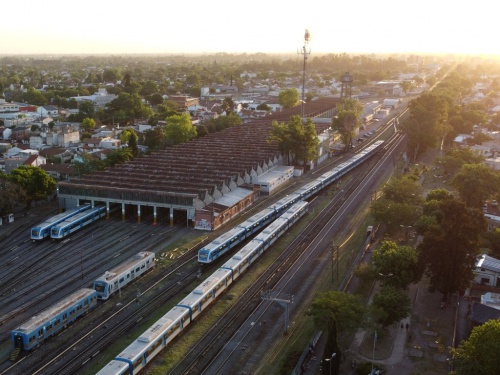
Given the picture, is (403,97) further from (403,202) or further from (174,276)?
(174,276)

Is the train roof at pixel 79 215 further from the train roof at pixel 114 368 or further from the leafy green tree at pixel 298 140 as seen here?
the leafy green tree at pixel 298 140

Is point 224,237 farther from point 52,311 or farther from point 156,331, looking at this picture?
point 52,311

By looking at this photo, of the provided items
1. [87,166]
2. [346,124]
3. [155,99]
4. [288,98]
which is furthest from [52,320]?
[155,99]

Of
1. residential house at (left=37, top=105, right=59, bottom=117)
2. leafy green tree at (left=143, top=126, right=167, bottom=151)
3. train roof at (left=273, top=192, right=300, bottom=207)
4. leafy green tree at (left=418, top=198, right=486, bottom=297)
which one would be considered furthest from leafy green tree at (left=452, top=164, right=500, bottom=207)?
residential house at (left=37, top=105, right=59, bottom=117)

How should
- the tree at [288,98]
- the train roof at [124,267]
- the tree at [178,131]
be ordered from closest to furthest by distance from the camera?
1. the train roof at [124,267]
2. the tree at [178,131]
3. the tree at [288,98]

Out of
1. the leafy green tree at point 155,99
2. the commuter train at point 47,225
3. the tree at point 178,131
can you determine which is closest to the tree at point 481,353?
the commuter train at point 47,225

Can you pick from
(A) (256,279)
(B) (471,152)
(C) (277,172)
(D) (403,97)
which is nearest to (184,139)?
(C) (277,172)

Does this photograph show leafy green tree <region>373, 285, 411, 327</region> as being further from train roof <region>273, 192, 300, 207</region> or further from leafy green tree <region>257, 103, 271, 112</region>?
leafy green tree <region>257, 103, 271, 112</region>
